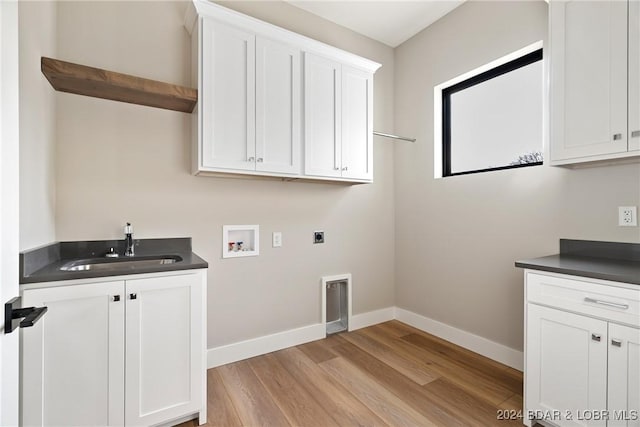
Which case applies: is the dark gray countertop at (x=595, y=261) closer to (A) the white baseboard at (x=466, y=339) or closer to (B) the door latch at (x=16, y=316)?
(A) the white baseboard at (x=466, y=339)

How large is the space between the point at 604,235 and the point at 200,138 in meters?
2.56

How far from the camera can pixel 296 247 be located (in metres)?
2.68

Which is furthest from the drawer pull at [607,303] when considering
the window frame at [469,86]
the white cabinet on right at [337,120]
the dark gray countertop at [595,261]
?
the white cabinet on right at [337,120]

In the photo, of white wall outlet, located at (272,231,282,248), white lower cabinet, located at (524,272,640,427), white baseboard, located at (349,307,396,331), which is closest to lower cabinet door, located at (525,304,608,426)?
white lower cabinet, located at (524,272,640,427)

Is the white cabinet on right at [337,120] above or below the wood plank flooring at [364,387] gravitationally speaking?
above

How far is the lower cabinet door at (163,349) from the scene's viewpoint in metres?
1.48

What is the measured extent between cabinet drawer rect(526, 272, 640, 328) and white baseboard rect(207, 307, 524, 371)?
89 centimetres

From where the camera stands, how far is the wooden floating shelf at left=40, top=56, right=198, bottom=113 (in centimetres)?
163

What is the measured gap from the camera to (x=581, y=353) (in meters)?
1.44

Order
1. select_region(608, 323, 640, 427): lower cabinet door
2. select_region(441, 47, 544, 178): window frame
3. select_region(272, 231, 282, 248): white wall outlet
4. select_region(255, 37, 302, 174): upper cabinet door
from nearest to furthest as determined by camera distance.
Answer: select_region(608, 323, 640, 427): lower cabinet door, select_region(255, 37, 302, 174): upper cabinet door, select_region(441, 47, 544, 178): window frame, select_region(272, 231, 282, 248): white wall outlet

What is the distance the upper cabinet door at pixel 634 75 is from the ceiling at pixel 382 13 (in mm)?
1434

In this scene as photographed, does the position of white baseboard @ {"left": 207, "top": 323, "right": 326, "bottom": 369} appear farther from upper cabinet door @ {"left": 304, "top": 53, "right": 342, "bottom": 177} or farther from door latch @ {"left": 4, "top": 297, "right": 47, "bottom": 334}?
door latch @ {"left": 4, "top": 297, "right": 47, "bottom": 334}

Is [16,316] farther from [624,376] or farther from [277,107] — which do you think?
[624,376]

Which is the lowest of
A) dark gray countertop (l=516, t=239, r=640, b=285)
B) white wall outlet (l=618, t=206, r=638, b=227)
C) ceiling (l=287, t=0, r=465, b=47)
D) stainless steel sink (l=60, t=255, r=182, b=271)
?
stainless steel sink (l=60, t=255, r=182, b=271)
